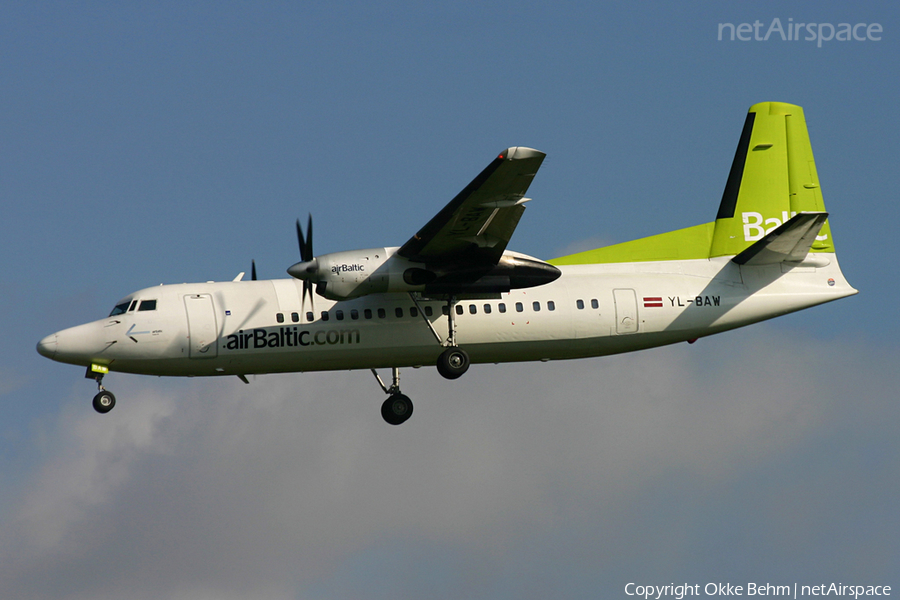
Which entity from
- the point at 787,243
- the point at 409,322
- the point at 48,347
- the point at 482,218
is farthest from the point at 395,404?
the point at 787,243

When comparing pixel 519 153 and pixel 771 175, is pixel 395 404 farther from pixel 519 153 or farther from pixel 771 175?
pixel 771 175

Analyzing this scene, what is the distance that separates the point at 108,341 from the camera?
2241cm

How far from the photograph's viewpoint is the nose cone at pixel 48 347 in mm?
22391

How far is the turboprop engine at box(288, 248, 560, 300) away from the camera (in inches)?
826

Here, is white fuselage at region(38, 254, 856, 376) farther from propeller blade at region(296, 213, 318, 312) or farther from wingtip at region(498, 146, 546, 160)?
wingtip at region(498, 146, 546, 160)

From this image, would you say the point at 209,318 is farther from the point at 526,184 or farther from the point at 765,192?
the point at 765,192

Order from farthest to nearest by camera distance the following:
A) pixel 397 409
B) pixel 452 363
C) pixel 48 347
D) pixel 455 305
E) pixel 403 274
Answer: pixel 397 409 < pixel 455 305 < pixel 452 363 < pixel 48 347 < pixel 403 274

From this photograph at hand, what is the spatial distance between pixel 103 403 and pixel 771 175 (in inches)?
624

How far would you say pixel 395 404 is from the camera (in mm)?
24906

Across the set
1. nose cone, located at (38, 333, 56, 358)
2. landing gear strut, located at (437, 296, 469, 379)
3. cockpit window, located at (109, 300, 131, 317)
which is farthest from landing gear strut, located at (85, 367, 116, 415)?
landing gear strut, located at (437, 296, 469, 379)

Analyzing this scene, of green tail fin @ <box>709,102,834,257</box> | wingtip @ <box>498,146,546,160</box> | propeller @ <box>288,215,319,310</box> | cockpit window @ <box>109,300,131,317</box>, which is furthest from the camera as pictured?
green tail fin @ <box>709,102,834,257</box>

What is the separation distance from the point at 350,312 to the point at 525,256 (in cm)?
371

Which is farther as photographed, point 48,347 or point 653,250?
point 653,250

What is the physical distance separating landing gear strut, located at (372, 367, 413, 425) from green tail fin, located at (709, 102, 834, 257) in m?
8.26
